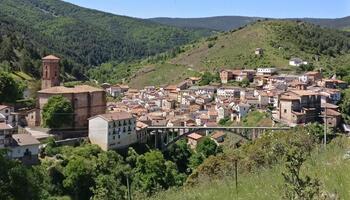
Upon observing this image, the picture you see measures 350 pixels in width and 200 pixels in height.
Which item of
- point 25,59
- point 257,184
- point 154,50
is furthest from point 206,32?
point 257,184

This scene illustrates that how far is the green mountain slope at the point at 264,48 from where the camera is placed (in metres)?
63.3

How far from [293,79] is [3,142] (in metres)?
31.6

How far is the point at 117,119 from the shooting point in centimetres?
2905

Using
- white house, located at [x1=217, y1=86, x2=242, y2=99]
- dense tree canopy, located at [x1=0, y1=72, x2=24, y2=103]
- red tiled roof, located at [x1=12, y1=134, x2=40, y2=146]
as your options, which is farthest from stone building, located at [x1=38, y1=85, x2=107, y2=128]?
white house, located at [x1=217, y1=86, x2=242, y2=99]

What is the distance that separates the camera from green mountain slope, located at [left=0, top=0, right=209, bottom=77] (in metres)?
107

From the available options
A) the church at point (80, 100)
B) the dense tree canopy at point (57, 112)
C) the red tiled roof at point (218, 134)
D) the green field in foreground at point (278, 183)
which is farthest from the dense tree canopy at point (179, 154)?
the green field in foreground at point (278, 183)

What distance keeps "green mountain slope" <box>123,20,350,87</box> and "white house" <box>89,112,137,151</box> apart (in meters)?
30.7

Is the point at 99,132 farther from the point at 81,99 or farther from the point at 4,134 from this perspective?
the point at 4,134

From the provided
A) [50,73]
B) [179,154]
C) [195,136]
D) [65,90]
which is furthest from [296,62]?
[65,90]

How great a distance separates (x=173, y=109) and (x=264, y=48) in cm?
2467

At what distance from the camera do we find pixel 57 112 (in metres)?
28.9

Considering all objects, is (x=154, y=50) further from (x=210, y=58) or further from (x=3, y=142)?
(x=3, y=142)

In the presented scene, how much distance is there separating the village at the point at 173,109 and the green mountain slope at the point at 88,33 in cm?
4631

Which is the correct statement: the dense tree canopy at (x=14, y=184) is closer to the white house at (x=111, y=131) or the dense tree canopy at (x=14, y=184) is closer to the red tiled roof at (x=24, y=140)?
the red tiled roof at (x=24, y=140)
